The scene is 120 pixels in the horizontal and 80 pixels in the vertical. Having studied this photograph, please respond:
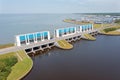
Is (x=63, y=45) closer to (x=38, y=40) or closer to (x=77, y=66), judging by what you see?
(x=38, y=40)

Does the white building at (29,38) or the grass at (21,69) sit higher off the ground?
the white building at (29,38)

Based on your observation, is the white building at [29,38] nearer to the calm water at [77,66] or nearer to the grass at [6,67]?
the calm water at [77,66]

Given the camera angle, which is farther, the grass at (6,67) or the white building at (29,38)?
the white building at (29,38)

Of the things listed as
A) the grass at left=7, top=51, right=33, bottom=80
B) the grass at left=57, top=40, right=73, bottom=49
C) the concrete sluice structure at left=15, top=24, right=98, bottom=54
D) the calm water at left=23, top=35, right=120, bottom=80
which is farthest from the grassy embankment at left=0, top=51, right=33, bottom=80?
the grass at left=57, top=40, right=73, bottom=49

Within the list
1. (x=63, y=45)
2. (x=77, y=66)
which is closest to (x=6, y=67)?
(x=77, y=66)

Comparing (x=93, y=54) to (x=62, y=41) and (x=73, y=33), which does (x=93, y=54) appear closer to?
(x=62, y=41)

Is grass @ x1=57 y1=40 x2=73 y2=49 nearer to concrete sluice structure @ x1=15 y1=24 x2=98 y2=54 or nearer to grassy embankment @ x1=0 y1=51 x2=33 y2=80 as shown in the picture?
concrete sluice structure @ x1=15 y1=24 x2=98 y2=54

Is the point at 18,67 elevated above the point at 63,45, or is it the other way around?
the point at 18,67

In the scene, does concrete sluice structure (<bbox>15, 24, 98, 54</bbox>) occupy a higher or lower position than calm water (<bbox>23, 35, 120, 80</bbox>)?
higher

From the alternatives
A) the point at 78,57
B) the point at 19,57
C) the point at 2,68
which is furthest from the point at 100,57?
the point at 2,68

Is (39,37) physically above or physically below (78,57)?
above

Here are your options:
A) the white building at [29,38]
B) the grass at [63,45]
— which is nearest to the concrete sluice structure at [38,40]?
the white building at [29,38]
